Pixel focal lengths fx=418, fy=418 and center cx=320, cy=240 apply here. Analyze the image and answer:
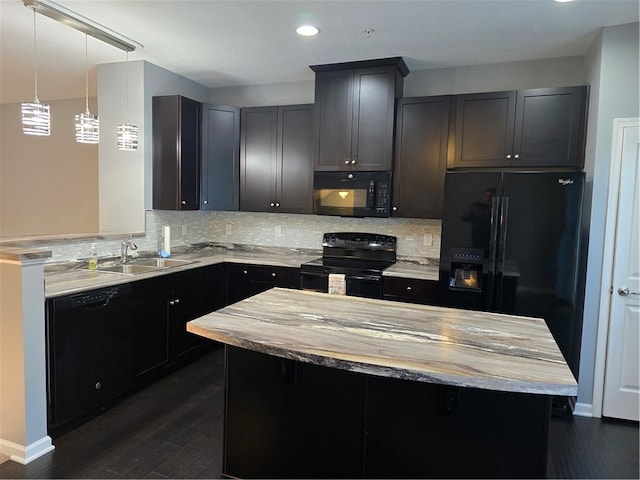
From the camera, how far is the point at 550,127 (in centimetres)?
321

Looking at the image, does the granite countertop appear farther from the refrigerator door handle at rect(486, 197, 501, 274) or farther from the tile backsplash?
the refrigerator door handle at rect(486, 197, 501, 274)

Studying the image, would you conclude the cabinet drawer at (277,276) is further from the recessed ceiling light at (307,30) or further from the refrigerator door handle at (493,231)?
the recessed ceiling light at (307,30)

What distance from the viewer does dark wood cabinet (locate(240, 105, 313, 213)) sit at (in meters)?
4.00

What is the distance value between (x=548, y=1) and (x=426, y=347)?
2.27m

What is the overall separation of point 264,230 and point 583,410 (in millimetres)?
3239

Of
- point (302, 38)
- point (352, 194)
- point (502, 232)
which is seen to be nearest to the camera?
point (502, 232)

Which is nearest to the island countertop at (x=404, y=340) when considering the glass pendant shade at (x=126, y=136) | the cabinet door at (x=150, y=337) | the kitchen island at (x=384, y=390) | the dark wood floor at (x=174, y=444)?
the kitchen island at (x=384, y=390)

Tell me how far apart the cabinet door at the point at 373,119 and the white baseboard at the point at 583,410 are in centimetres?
231

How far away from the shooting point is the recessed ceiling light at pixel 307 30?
290 centimetres

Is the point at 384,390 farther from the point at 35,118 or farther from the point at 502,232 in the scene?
the point at 35,118

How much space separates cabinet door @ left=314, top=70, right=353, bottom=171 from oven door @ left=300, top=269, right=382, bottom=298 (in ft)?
3.23

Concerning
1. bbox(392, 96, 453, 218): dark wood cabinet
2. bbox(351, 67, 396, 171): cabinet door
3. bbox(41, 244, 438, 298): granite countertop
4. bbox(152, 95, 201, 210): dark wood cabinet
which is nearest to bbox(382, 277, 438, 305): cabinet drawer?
bbox(41, 244, 438, 298): granite countertop

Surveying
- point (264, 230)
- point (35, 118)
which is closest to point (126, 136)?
point (35, 118)

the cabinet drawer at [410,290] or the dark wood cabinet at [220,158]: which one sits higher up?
the dark wood cabinet at [220,158]
